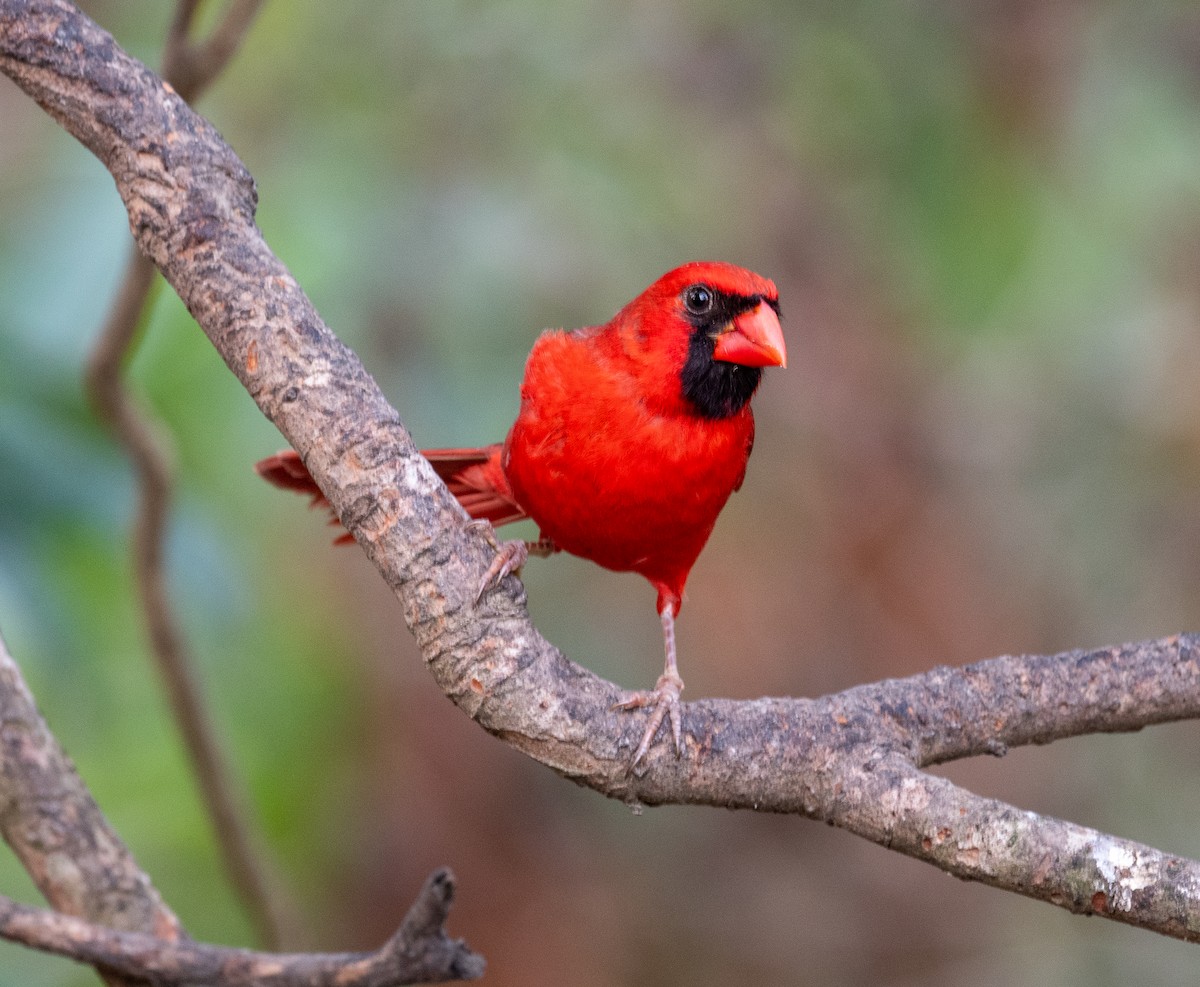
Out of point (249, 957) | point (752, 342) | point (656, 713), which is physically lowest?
point (249, 957)

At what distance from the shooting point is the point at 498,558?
1.73m

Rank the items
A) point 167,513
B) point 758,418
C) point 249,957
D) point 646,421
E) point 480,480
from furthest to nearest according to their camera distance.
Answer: point 758,418 < point 480,480 < point 167,513 < point 646,421 < point 249,957

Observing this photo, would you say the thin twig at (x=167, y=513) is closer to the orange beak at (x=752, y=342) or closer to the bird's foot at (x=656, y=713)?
the orange beak at (x=752, y=342)

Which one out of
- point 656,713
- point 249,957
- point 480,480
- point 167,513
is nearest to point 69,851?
point 249,957

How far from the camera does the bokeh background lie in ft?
9.31

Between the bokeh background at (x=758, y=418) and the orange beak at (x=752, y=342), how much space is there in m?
0.47

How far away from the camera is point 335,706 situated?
13.1ft

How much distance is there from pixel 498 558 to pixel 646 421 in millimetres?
819

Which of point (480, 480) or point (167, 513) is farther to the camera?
point (480, 480)

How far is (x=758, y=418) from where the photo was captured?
4.32m

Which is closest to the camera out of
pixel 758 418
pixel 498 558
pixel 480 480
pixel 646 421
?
pixel 498 558

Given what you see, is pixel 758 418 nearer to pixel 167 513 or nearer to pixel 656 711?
pixel 167 513

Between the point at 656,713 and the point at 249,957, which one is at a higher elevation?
the point at 656,713

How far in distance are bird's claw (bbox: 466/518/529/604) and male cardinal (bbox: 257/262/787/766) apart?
46 centimetres
